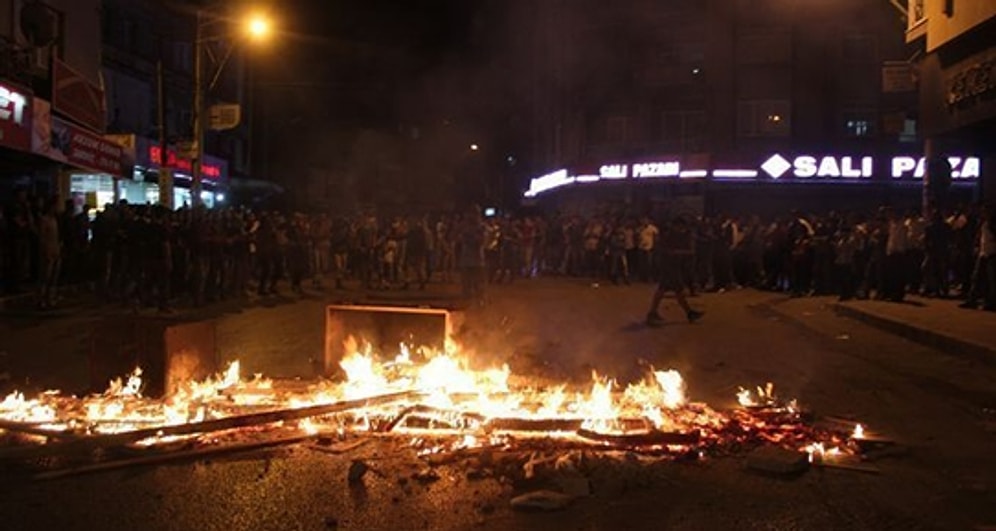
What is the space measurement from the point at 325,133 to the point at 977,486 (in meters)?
32.3

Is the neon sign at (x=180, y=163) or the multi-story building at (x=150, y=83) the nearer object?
the neon sign at (x=180, y=163)

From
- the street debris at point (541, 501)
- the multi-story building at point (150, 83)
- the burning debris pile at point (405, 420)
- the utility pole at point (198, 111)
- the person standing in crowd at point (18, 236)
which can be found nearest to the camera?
the street debris at point (541, 501)

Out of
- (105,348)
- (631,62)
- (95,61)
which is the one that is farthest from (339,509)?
(631,62)

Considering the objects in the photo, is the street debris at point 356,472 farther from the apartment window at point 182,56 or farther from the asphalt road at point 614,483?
the apartment window at point 182,56

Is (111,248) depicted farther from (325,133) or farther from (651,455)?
(325,133)

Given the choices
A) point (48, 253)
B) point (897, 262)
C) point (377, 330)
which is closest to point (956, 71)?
point (897, 262)

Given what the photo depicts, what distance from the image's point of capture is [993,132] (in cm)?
1441

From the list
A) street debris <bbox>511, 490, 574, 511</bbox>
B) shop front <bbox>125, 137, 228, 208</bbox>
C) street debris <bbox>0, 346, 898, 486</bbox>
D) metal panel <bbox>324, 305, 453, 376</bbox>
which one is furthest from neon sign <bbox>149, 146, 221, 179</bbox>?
street debris <bbox>511, 490, 574, 511</bbox>

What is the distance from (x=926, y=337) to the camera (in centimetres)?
1007

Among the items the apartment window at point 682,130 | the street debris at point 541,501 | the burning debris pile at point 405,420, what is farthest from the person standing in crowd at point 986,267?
the apartment window at point 682,130

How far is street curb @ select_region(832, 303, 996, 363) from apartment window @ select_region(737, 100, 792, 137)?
18.6 m

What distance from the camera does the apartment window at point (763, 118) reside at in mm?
30562

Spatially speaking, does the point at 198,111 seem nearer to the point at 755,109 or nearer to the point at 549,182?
the point at 549,182

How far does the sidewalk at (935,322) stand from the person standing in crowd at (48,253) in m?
11.5
